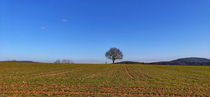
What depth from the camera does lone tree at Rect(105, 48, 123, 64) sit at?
339 ft

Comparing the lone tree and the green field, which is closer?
the green field

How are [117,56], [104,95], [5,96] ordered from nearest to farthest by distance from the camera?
1. [5,96]
2. [104,95]
3. [117,56]

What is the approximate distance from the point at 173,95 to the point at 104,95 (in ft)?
17.1

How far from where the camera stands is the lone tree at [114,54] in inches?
4070

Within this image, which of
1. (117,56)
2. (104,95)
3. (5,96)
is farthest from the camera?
(117,56)

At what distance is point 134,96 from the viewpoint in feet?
27.5

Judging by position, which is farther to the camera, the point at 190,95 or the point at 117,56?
the point at 117,56

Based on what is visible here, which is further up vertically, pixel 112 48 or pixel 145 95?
pixel 112 48

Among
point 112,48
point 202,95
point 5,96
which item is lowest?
point 202,95

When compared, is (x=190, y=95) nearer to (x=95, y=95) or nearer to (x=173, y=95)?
(x=173, y=95)

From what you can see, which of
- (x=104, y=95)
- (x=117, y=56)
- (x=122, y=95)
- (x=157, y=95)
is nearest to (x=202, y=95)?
(x=157, y=95)

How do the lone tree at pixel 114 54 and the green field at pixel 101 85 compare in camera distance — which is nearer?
the green field at pixel 101 85

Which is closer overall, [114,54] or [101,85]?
[101,85]

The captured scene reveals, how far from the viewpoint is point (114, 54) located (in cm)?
10306
